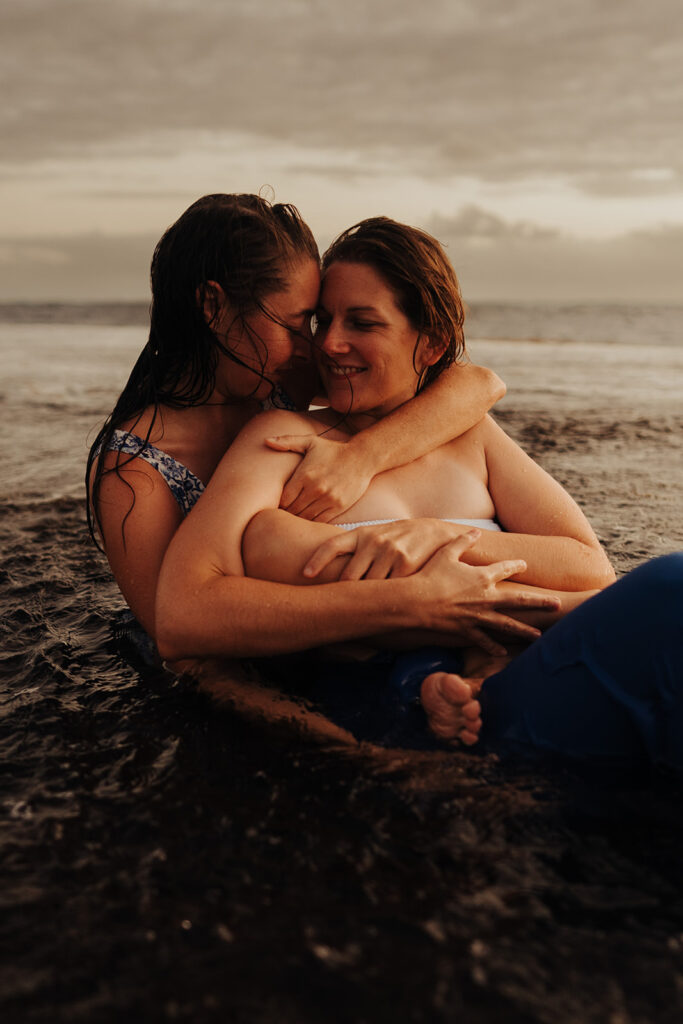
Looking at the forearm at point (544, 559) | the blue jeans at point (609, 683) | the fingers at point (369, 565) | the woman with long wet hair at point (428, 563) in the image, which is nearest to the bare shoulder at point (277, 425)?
the woman with long wet hair at point (428, 563)

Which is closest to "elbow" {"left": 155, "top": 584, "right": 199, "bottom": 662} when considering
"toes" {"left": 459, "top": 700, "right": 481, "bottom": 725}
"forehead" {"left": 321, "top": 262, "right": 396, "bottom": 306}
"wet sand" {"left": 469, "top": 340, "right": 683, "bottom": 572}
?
"toes" {"left": 459, "top": 700, "right": 481, "bottom": 725}

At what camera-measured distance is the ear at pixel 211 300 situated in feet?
10.3

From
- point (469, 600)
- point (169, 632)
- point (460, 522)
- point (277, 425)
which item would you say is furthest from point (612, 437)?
point (169, 632)

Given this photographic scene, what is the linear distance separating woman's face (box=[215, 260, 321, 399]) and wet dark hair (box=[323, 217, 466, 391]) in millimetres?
142

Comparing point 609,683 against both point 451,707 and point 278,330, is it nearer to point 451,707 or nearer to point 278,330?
point 451,707

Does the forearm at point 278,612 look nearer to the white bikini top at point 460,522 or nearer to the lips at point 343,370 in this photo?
the white bikini top at point 460,522

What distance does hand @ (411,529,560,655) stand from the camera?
2.71 meters

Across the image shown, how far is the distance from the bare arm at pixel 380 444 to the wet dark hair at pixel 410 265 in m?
0.25

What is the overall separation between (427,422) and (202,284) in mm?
977

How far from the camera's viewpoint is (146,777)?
8.66 feet

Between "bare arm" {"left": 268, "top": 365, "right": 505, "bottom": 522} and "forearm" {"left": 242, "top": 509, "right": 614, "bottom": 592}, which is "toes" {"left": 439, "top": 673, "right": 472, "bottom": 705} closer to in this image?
"forearm" {"left": 242, "top": 509, "right": 614, "bottom": 592}

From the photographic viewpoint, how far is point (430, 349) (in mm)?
3338

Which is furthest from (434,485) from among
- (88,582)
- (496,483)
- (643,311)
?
(643,311)

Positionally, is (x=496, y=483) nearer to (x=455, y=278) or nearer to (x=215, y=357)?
(x=455, y=278)
